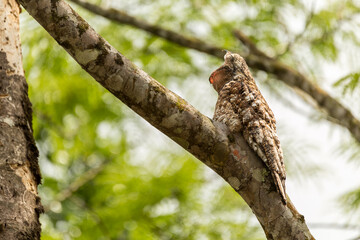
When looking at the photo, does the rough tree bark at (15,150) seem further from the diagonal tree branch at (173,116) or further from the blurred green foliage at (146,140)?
the blurred green foliage at (146,140)

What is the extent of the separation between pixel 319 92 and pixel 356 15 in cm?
161

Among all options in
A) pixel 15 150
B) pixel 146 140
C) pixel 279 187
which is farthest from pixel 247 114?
pixel 146 140

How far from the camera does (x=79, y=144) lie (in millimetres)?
7723

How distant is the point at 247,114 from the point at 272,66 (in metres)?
2.63

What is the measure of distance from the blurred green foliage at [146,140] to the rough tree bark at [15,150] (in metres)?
2.93

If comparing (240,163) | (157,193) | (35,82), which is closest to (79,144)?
(35,82)

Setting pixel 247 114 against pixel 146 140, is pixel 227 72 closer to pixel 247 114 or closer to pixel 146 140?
pixel 247 114

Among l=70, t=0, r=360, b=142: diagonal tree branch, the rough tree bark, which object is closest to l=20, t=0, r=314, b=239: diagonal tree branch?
the rough tree bark

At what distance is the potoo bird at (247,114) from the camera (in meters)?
2.26

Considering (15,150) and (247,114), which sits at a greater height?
(247,114)

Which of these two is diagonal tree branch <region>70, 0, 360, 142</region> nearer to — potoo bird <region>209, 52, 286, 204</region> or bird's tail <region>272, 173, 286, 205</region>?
potoo bird <region>209, 52, 286, 204</region>

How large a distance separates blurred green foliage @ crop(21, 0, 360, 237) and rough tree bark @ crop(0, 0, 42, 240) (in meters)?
2.93

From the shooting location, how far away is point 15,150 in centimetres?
226

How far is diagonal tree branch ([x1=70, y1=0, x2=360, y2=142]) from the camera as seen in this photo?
4.52m
